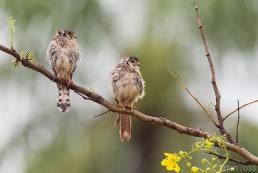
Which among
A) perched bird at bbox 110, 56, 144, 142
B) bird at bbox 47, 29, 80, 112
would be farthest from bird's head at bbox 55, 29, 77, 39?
perched bird at bbox 110, 56, 144, 142

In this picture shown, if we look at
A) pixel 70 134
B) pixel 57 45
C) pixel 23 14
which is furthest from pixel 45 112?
pixel 57 45

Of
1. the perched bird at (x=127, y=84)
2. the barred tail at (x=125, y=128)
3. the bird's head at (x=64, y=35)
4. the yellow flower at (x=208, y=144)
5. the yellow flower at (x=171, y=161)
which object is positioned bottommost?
the yellow flower at (x=171, y=161)

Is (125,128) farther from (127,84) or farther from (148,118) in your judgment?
(148,118)

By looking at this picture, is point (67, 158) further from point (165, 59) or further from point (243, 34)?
point (243, 34)

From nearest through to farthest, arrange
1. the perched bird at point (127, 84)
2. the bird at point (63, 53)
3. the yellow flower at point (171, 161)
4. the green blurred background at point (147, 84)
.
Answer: the yellow flower at point (171, 161), the bird at point (63, 53), the perched bird at point (127, 84), the green blurred background at point (147, 84)

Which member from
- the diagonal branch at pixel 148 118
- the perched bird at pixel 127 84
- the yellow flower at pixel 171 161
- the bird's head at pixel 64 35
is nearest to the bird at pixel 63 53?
the bird's head at pixel 64 35

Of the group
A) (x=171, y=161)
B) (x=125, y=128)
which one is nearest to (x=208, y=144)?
(x=171, y=161)

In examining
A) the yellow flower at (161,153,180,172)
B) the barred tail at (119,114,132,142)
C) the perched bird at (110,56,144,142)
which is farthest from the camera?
the perched bird at (110,56,144,142)

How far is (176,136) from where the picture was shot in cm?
1012

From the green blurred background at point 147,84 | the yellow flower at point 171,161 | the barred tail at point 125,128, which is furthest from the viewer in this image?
the green blurred background at point 147,84

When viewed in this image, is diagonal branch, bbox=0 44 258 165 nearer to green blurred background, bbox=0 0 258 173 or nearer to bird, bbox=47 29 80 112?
bird, bbox=47 29 80 112

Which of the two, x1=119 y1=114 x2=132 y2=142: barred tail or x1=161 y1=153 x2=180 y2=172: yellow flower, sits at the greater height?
x1=119 y1=114 x2=132 y2=142: barred tail

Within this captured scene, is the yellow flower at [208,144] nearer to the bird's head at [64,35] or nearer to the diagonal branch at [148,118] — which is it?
the diagonal branch at [148,118]

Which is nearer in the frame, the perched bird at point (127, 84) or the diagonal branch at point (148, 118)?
the diagonal branch at point (148, 118)
